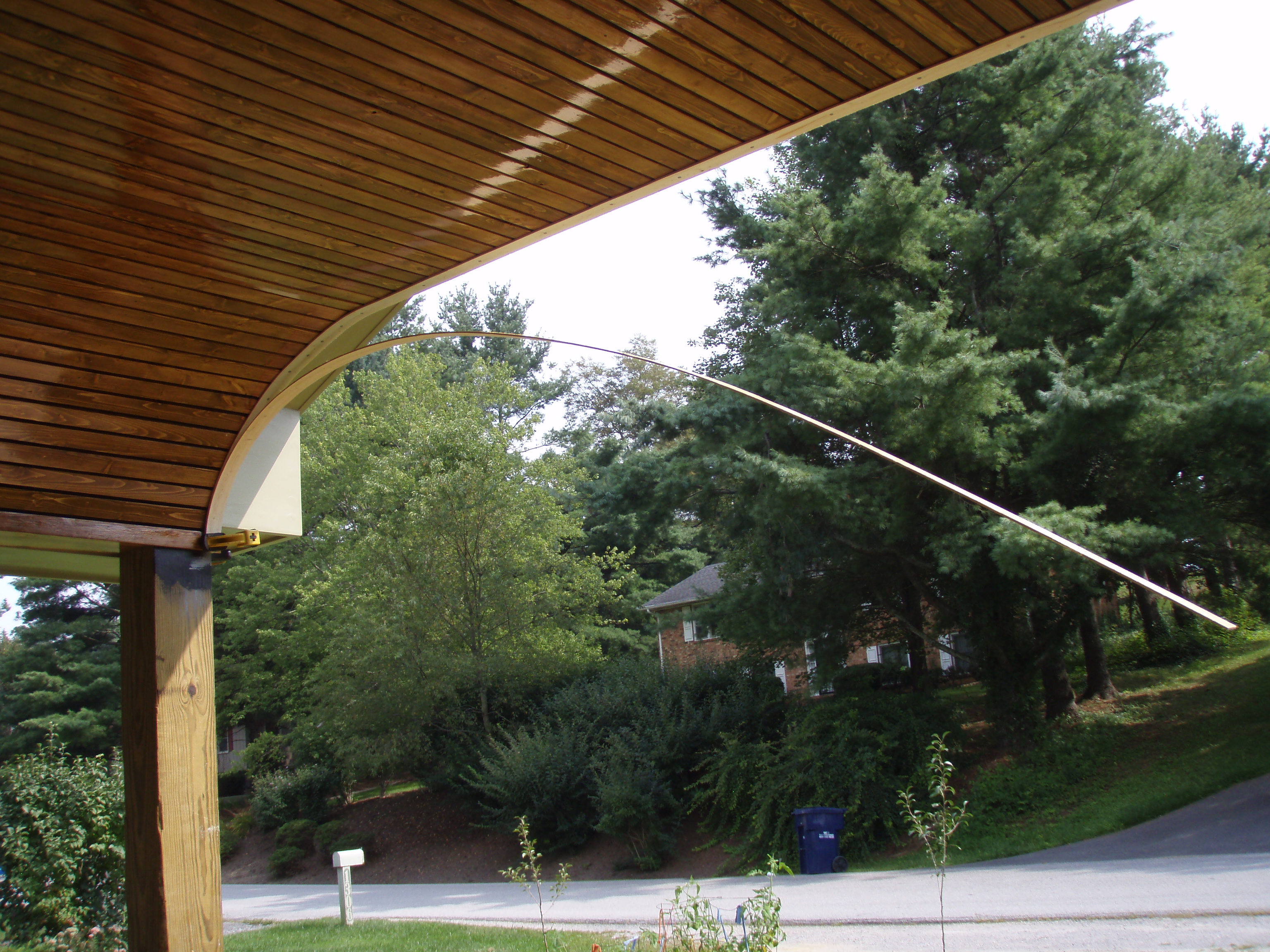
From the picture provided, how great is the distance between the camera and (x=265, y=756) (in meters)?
22.5

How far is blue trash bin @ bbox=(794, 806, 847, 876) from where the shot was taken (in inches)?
448

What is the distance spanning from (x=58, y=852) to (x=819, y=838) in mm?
8067

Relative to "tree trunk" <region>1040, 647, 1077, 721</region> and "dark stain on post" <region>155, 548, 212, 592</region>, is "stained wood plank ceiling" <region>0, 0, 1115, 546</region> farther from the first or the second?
"tree trunk" <region>1040, 647, 1077, 721</region>

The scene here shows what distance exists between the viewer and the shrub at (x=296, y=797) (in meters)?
18.8

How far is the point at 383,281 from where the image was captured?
3.43m

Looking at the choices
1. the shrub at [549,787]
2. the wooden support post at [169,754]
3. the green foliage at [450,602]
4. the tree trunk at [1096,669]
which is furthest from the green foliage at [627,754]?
the wooden support post at [169,754]

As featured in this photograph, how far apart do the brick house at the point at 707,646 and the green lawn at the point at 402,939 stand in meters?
7.33

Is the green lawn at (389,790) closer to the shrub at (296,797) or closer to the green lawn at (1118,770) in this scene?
the shrub at (296,797)

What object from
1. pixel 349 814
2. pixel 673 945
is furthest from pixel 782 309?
pixel 349 814

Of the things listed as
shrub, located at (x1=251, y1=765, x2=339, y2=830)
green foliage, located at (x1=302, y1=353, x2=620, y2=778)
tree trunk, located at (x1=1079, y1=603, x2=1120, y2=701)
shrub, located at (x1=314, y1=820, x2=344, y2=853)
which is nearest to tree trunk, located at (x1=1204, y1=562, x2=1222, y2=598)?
tree trunk, located at (x1=1079, y1=603, x2=1120, y2=701)

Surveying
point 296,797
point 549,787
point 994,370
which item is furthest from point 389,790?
point 994,370

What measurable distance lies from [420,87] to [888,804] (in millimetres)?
11664

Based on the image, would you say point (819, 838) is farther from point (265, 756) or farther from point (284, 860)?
point (265, 756)

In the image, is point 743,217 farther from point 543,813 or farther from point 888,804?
point 543,813
